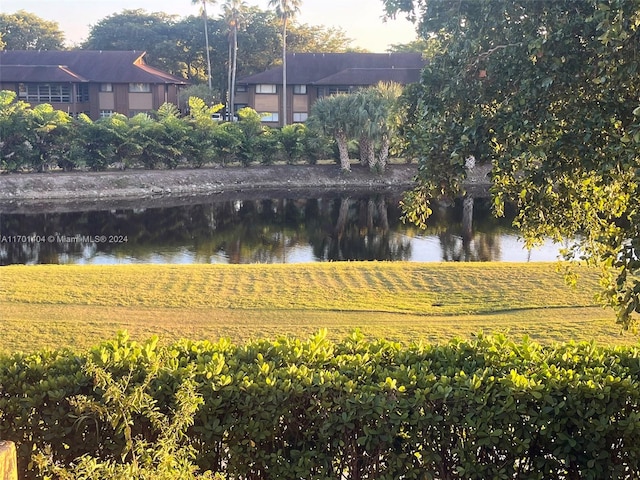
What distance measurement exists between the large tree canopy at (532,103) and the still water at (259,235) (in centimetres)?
1351

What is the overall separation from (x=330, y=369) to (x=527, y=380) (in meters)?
1.19

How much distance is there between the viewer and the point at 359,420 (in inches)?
157

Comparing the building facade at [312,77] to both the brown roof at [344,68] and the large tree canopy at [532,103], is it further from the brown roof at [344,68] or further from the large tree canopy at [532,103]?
the large tree canopy at [532,103]

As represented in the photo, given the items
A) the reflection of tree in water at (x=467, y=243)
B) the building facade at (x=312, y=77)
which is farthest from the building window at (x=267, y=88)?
the reflection of tree in water at (x=467, y=243)

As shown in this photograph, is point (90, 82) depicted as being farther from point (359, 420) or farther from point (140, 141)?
point (359, 420)

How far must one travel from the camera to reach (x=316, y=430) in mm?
4043

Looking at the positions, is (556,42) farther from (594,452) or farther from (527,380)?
(594,452)

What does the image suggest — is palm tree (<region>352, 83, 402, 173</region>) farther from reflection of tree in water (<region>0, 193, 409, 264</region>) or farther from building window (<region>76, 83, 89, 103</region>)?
building window (<region>76, 83, 89, 103</region>)

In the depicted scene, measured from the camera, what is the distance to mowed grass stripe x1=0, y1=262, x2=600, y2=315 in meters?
11.4

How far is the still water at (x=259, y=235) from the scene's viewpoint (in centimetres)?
1930

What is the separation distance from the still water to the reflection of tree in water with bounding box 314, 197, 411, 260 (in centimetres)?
3

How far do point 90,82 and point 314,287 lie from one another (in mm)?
40865

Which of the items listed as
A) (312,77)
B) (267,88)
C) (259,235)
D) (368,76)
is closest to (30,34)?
(267,88)

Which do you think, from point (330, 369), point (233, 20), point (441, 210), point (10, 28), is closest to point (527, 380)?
point (330, 369)
